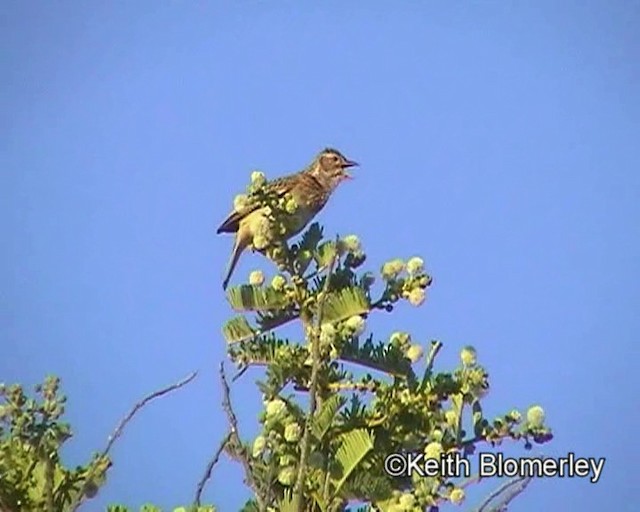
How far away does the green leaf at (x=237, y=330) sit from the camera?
1364 mm

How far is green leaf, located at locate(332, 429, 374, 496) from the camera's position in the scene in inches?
42.9

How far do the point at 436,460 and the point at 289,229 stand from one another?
49cm

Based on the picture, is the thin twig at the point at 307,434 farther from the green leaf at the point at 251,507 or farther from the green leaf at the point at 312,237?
the green leaf at the point at 312,237

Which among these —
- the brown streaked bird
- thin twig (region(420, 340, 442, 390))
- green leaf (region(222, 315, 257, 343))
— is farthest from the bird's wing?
thin twig (region(420, 340, 442, 390))

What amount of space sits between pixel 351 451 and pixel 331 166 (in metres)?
1.69

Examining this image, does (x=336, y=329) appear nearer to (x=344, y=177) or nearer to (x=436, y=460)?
(x=436, y=460)

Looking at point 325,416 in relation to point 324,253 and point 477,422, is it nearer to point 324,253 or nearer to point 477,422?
point 477,422

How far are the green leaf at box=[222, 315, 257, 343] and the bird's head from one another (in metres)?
1.32

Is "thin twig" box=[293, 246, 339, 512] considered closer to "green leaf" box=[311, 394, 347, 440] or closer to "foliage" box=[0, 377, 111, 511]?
"green leaf" box=[311, 394, 347, 440]

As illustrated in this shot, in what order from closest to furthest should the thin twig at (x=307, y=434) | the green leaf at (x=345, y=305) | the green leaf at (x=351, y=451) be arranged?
the thin twig at (x=307, y=434) → the green leaf at (x=351, y=451) → the green leaf at (x=345, y=305)

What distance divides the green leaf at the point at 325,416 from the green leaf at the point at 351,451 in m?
0.02

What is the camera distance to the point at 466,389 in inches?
46.5

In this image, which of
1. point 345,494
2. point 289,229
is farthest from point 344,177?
point 345,494

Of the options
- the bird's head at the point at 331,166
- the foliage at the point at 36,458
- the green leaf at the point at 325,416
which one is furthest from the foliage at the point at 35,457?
the bird's head at the point at 331,166
